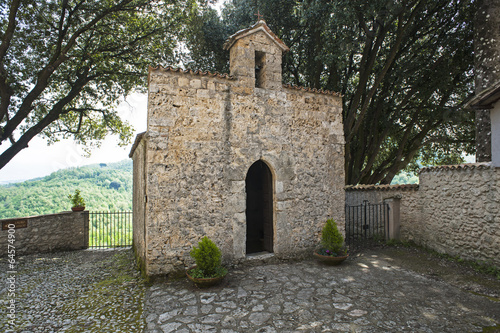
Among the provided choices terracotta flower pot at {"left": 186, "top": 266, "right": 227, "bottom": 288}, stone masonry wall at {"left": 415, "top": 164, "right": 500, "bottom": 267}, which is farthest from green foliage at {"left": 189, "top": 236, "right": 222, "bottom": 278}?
stone masonry wall at {"left": 415, "top": 164, "right": 500, "bottom": 267}

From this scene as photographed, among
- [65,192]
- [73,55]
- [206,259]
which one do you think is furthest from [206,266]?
[65,192]

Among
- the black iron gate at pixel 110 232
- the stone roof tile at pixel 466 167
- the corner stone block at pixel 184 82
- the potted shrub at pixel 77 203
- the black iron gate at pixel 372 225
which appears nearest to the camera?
the corner stone block at pixel 184 82

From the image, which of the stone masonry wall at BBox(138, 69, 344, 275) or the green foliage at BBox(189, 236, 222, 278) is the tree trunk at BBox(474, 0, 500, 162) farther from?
the green foliage at BBox(189, 236, 222, 278)

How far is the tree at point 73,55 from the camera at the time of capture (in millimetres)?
10367

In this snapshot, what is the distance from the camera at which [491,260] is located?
245 inches

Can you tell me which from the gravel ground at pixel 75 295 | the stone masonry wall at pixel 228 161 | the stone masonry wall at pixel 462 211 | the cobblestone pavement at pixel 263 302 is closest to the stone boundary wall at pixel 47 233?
the gravel ground at pixel 75 295

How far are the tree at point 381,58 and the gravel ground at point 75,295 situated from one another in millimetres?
8875

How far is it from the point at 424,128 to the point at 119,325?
1372 cm

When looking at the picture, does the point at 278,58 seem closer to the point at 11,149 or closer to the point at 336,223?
the point at 336,223

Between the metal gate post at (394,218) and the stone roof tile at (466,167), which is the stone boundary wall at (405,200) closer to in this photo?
the metal gate post at (394,218)

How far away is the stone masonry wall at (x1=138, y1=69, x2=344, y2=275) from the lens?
233 inches

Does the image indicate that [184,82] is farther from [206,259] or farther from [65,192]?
[65,192]

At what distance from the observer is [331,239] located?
686 centimetres

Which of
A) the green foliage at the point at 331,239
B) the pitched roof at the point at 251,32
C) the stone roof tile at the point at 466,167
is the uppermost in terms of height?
the pitched roof at the point at 251,32
